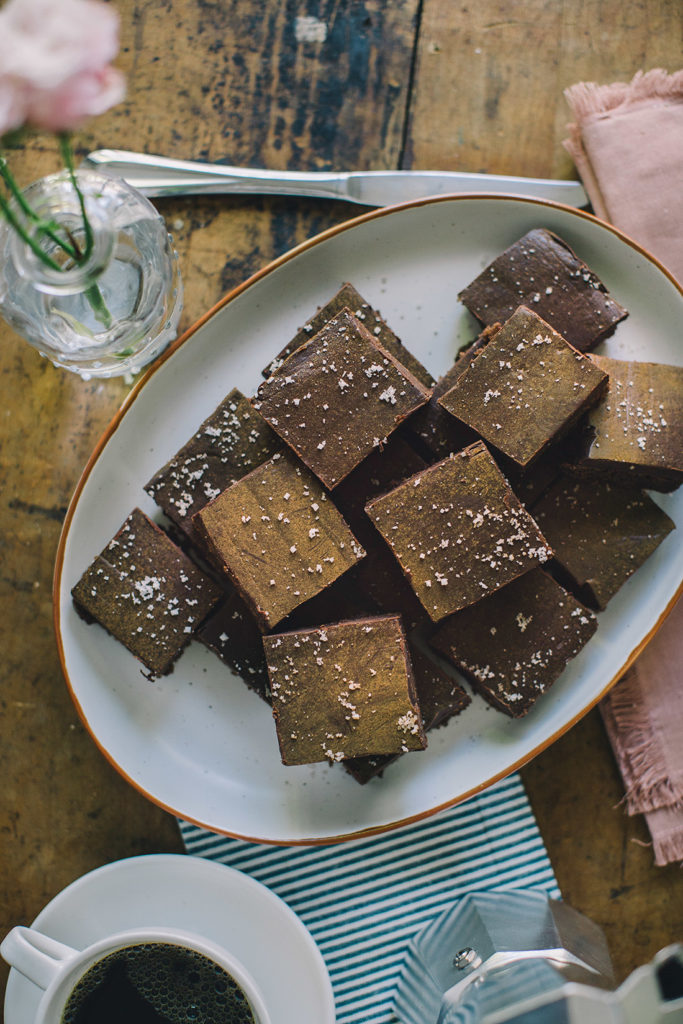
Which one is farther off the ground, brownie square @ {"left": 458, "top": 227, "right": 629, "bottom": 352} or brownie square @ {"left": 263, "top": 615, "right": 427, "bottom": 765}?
brownie square @ {"left": 458, "top": 227, "right": 629, "bottom": 352}

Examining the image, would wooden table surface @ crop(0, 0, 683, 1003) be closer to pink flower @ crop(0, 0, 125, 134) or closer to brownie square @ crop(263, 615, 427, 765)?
brownie square @ crop(263, 615, 427, 765)

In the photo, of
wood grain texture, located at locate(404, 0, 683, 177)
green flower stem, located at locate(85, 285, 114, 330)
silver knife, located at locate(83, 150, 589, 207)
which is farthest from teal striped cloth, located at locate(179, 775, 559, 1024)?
wood grain texture, located at locate(404, 0, 683, 177)

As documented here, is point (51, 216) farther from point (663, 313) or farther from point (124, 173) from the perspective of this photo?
point (663, 313)

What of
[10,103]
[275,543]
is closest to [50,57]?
[10,103]

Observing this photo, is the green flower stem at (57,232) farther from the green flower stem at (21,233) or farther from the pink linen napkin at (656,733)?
the pink linen napkin at (656,733)

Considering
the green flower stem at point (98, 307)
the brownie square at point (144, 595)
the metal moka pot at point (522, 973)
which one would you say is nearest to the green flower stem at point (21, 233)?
the green flower stem at point (98, 307)

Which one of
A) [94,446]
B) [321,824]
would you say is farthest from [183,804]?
[94,446]
